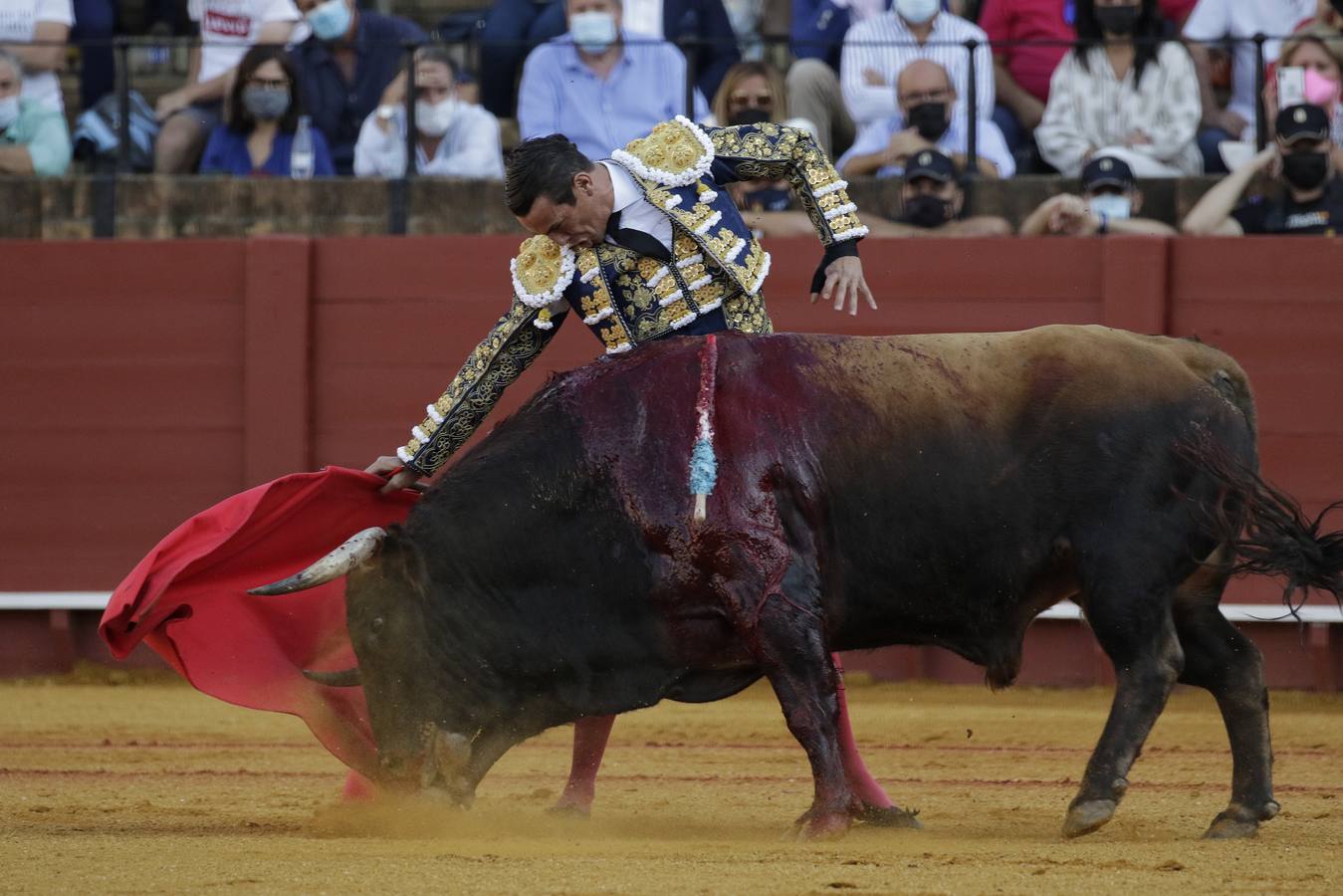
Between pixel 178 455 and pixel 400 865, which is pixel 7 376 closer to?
pixel 178 455

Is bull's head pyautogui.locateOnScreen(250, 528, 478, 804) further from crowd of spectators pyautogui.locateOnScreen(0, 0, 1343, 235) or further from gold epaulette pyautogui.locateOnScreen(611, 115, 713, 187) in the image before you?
crowd of spectators pyautogui.locateOnScreen(0, 0, 1343, 235)

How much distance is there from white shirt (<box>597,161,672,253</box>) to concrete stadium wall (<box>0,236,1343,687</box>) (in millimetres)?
2761

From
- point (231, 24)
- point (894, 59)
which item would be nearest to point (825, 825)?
point (894, 59)

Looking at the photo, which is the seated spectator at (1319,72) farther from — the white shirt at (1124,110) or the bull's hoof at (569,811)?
the bull's hoof at (569,811)

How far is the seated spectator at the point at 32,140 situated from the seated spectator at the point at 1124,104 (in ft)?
12.5

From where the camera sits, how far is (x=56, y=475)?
23.1 ft

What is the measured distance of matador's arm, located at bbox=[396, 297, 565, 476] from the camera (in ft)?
13.6

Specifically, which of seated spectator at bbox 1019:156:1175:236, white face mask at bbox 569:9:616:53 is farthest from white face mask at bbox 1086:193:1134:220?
white face mask at bbox 569:9:616:53

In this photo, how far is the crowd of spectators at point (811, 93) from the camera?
695 cm

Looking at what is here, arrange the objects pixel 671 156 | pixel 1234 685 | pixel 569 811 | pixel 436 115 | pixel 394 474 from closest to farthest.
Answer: pixel 1234 685 < pixel 671 156 < pixel 569 811 < pixel 394 474 < pixel 436 115

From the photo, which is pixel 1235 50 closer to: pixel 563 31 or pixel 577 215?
pixel 563 31

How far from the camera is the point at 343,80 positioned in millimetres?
7629

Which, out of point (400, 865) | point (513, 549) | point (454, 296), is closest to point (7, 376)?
point (454, 296)

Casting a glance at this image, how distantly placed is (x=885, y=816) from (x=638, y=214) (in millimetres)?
1334
